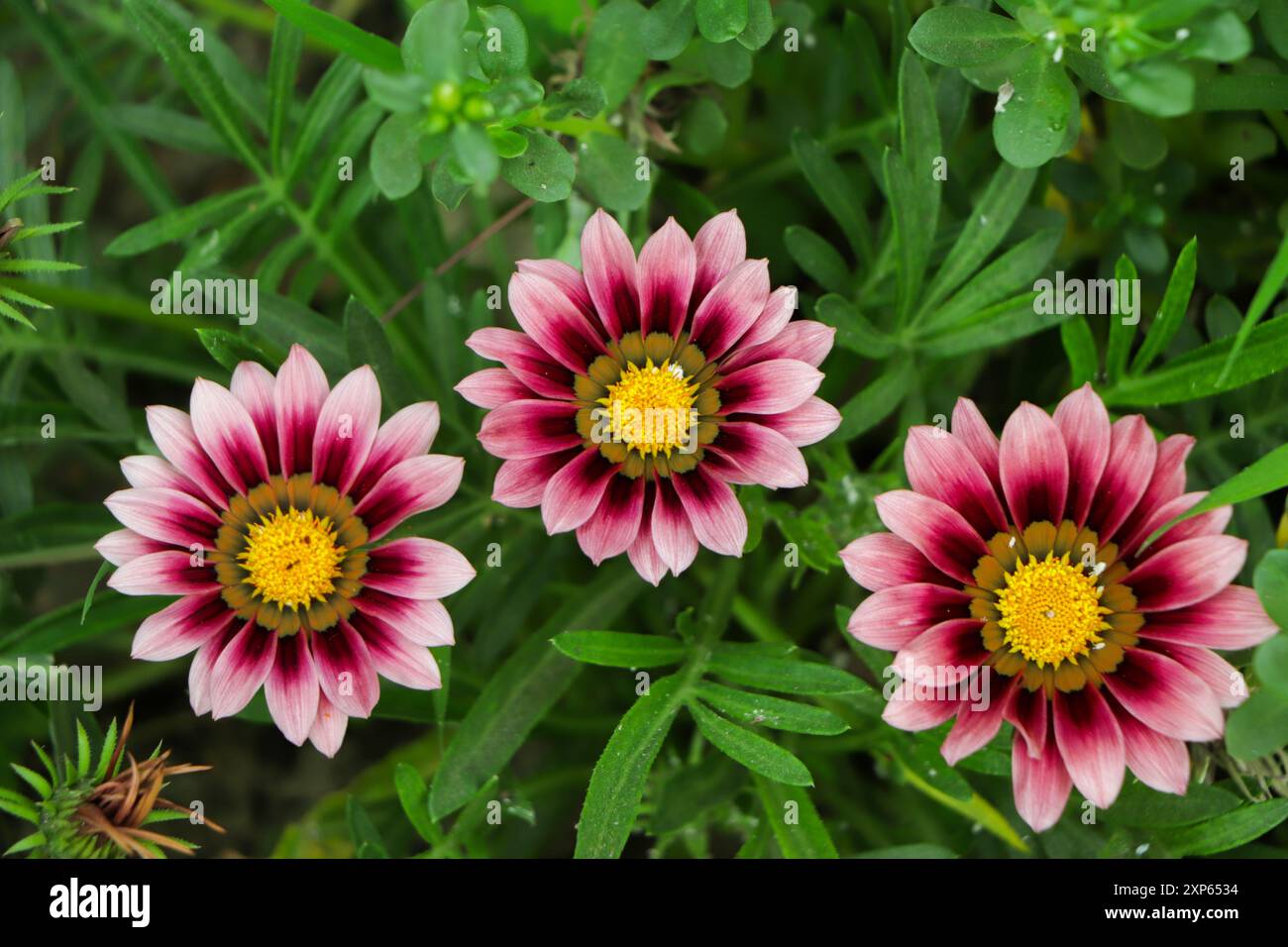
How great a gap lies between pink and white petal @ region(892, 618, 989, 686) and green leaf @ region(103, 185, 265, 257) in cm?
120

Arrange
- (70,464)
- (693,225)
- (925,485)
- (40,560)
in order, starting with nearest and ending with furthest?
(925,485), (40,560), (693,225), (70,464)

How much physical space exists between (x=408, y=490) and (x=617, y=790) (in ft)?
1.49

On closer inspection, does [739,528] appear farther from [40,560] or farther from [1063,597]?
[40,560]

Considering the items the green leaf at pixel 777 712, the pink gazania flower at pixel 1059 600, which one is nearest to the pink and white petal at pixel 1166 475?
the pink gazania flower at pixel 1059 600

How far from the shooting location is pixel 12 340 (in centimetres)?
186

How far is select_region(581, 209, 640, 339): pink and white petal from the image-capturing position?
4.46 feet

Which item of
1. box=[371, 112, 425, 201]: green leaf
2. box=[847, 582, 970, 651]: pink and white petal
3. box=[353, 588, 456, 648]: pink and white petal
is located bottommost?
box=[847, 582, 970, 651]: pink and white petal

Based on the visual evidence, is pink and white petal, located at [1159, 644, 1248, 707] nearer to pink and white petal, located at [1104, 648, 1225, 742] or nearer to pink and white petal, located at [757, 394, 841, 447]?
pink and white petal, located at [1104, 648, 1225, 742]

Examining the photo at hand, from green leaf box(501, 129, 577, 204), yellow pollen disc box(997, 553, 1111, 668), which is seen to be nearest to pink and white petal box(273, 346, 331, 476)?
green leaf box(501, 129, 577, 204)

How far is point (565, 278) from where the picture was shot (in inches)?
55.1

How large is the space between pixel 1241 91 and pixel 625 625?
4.17ft
